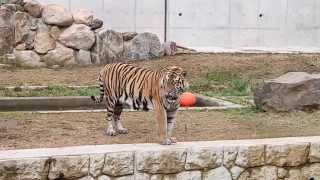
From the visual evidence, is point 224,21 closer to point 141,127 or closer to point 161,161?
point 141,127

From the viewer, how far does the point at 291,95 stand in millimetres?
10195

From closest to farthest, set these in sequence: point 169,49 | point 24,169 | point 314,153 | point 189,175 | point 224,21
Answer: point 24,169 < point 189,175 < point 314,153 < point 169,49 < point 224,21

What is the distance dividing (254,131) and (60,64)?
339 inches

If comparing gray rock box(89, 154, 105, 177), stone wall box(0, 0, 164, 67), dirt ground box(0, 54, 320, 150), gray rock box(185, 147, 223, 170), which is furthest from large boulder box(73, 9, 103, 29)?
gray rock box(89, 154, 105, 177)

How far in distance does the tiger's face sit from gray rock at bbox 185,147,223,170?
569 millimetres

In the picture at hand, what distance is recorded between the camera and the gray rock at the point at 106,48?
1638 centimetres

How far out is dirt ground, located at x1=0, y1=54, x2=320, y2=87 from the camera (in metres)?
14.4

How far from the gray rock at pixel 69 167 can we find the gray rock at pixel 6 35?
1040cm

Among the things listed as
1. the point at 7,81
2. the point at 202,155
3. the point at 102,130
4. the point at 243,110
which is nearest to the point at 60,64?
the point at 7,81

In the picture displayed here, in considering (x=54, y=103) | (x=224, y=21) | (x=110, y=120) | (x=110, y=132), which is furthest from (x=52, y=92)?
(x=224, y=21)

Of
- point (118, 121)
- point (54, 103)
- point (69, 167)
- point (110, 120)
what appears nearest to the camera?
point (69, 167)

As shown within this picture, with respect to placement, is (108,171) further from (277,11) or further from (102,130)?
(277,11)

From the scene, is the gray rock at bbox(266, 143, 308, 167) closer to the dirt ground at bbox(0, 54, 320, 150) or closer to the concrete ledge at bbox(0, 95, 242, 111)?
the dirt ground at bbox(0, 54, 320, 150)

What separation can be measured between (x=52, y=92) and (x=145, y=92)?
567 cm
